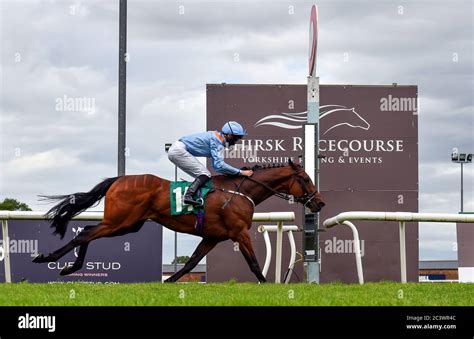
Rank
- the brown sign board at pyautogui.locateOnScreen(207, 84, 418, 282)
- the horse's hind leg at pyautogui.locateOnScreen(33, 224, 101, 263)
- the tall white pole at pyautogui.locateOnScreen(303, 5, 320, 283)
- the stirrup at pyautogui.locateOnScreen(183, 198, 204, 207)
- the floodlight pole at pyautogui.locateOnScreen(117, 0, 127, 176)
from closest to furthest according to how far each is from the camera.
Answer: the horse's hind leg at pyautogui.locateOnScreen(33, 224, 101, 263), the stirrup at pyautogui.locateOnScreen(183, 198, 204, 207), the tall white pole at pyautogui.locateOnScreen(303, 5, 320, 283), the floodlight pole at pyautogui.locateOnScreen(117, 0, 127, 176), the brown sign board at pyautogui.locateOnScreen(207, 84, 418, 282)

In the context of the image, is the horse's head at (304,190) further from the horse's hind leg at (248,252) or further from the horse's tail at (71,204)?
the horse's tail at (71,204)

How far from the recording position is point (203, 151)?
12344 mm

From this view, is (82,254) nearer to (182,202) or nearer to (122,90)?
(182,202)

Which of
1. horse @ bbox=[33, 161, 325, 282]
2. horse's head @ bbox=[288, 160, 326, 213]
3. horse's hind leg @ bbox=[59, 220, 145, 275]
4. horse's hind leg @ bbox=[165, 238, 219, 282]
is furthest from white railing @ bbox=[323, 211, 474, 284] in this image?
horse's hind leg @ bbox=[59, 220, 145, 275]

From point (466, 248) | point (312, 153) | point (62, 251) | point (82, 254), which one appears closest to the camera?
point (62, 251)

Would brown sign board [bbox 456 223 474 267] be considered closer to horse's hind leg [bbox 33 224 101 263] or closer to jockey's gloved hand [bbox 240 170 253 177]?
jockey's gloved hand [bbox 240 170 253 177]

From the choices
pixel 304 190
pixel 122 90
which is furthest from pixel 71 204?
pixel 122 90

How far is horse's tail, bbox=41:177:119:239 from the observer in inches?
480

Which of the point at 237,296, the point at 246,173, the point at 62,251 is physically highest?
the point at 246,173

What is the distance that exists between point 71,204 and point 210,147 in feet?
6.56

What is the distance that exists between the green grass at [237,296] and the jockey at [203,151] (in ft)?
6.68

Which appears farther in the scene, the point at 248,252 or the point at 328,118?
the point at 328,118

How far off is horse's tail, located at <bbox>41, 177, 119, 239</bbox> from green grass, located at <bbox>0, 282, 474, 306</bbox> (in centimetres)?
159
